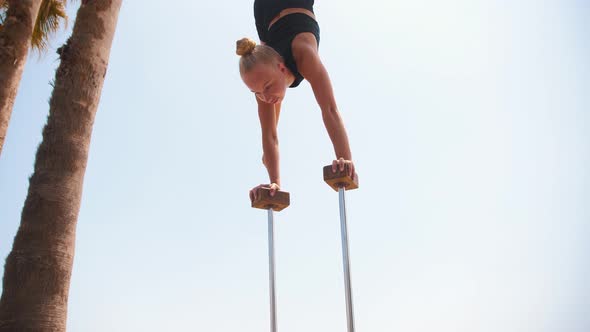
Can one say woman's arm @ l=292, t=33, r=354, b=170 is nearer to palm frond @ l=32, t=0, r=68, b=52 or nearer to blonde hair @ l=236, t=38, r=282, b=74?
blonde hair @ l=236, t=38, r=282, b=74

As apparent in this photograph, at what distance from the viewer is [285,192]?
3846 millimetres

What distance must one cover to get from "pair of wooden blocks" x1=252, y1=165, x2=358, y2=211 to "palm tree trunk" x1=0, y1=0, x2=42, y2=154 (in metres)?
1.81

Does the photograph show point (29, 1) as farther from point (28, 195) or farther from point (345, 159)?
point (345, 159)

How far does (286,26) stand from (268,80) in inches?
24.7

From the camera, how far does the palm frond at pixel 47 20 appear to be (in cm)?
684

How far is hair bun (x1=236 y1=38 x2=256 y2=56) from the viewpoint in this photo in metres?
3.91

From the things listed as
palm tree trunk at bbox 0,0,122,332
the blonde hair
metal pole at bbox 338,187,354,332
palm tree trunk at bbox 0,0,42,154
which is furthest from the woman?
palm tree trunk at bbox 0,0,42,154

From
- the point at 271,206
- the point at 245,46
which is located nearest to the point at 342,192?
the point at 271,206

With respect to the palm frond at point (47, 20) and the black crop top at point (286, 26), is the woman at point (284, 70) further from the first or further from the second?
the palm frond at point (47, 20)

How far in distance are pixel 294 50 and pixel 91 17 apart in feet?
5.15

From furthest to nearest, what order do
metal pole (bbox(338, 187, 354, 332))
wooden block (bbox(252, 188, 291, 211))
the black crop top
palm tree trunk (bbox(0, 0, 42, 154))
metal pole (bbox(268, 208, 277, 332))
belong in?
the black crop top, wooden block (bbox(252, 188, 291, 211)), palm tree trunk (bbox(0, 0, 42, 154)), metal pole (bbox(268, 208, 277, 332)), metal pole (bbox(338, 187, 354, 332))

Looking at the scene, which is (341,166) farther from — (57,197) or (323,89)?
(57,197)

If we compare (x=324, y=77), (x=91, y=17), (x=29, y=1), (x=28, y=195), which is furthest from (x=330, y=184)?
(x=29, y=1)

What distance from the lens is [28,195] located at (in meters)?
3.08
